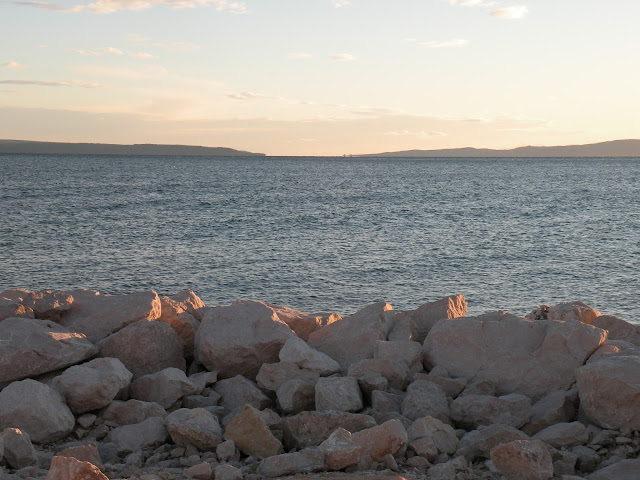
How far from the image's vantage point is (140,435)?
8570 millimetres

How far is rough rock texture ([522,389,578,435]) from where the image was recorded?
8750 mm

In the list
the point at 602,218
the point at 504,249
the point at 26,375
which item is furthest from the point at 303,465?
the point at 602,218

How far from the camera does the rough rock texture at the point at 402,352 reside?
34.5ft

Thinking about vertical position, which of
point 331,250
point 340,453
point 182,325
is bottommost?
point 331,250

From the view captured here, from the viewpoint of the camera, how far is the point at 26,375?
9828 mm

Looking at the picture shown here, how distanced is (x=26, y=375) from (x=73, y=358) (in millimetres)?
674

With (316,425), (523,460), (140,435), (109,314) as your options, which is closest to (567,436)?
(523,460)

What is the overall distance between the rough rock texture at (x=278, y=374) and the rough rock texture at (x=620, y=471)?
4.09 metres

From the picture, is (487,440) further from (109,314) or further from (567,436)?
(109,314)

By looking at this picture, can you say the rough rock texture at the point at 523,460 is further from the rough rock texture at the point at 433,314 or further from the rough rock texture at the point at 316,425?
the rough rock texture at the point at 433,314

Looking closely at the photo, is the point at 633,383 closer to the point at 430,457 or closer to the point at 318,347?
the point at 430,457

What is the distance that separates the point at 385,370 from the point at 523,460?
3307 millimetres

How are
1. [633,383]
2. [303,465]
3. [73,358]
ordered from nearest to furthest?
[303,465], [633,383], [73,358]

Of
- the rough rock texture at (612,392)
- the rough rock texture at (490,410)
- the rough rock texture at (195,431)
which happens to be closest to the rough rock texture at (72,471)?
the rough rock texture at (195,431)
